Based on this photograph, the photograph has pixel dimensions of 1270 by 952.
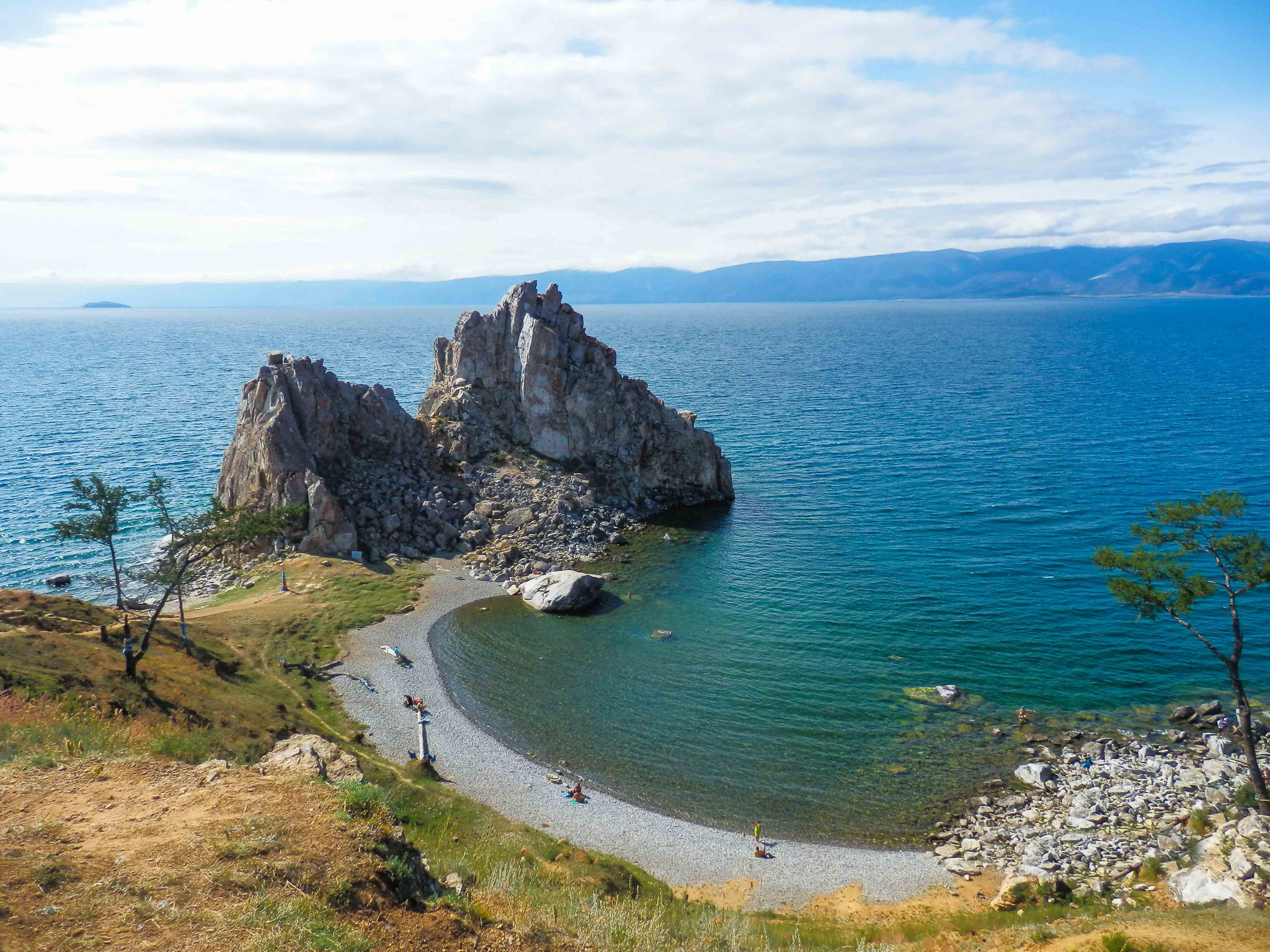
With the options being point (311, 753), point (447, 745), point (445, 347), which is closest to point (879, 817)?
point (447, 745)

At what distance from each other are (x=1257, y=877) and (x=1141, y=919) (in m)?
5.88

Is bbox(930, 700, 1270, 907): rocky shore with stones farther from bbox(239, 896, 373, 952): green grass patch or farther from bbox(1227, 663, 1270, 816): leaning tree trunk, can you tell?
bbox(239, 896, 373, 952): green grass patch

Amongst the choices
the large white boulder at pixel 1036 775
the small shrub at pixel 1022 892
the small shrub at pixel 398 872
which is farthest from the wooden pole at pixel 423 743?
the large white boulder at pixel 1036 775

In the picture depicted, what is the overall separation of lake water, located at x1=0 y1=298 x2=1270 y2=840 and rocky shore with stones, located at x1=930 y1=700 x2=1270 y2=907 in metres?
1.91

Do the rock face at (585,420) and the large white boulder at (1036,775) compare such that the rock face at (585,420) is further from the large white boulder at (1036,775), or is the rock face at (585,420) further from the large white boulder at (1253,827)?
the large white boulder at (1253,827)

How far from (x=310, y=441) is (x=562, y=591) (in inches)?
1052

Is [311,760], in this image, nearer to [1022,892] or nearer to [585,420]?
[1022,892]

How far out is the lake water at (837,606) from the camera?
3644cm

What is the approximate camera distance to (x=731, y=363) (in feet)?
577

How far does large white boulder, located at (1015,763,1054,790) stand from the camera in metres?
33.8

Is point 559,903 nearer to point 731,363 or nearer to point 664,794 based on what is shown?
point 664,794

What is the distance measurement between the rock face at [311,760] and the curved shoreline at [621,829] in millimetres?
4933

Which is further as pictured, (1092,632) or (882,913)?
(1092,632)

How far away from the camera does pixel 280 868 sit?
1641 centimetres
